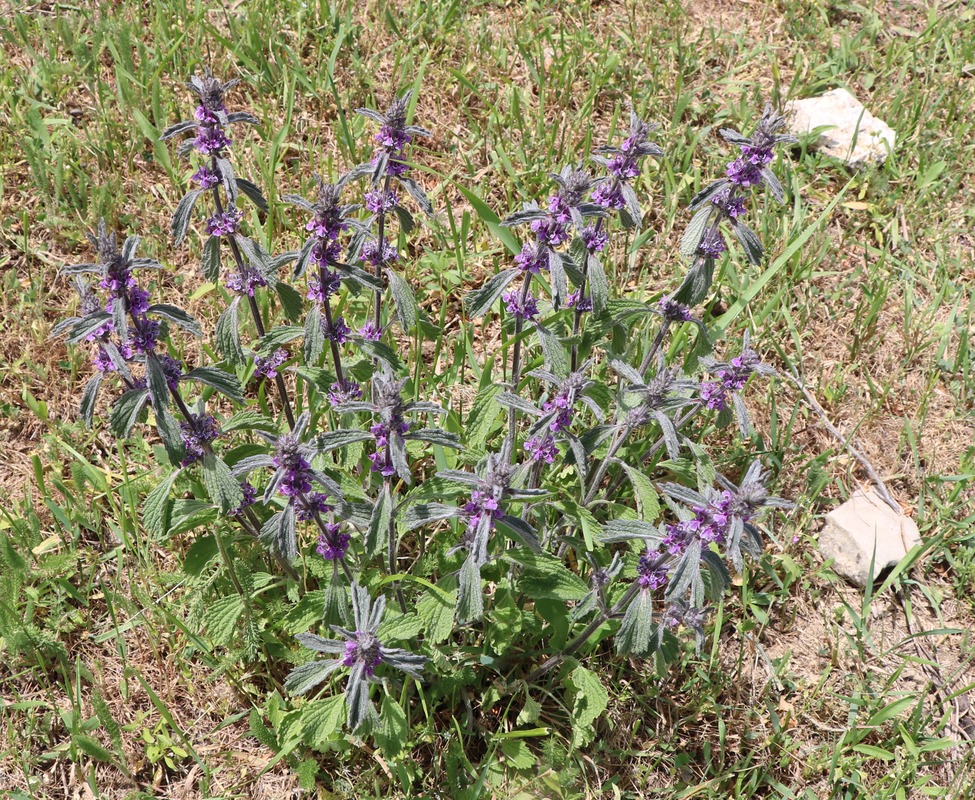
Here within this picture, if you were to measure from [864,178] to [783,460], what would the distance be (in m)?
2.12

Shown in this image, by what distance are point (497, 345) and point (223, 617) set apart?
2159 mm

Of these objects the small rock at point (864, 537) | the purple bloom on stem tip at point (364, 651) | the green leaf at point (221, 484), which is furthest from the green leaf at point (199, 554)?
the small rock at point (864, 537)

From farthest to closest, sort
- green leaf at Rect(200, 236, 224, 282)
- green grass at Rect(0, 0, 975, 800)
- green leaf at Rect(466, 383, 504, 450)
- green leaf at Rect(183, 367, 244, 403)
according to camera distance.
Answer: green grass at Rect(0, 0, 975, 800)
green leaf at Rect(466, 383, 504, 450)
green leaf at Rect(200, 236, 224, 282)
green leaf at Rect(183, 367, 244, 403)

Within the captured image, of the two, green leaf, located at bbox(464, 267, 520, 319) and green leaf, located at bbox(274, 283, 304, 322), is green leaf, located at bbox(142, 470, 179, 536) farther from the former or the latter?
green leaf, located at bbox(464, 267, 520, 319)

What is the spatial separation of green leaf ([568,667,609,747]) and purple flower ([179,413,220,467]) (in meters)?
1.66

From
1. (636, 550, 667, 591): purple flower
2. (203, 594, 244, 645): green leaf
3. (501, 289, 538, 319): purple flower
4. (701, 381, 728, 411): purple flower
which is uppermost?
(501, 289, 538, 319): purple flower

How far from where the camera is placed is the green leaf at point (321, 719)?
10.0ft

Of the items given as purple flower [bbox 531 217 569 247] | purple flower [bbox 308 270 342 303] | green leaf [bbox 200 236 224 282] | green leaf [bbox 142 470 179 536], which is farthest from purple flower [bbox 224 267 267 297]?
purple flower [bbox 531 217 569 247]

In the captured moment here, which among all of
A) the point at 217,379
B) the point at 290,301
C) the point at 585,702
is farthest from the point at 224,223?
the point at 585,702

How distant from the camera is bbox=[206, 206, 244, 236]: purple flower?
3117 millimetres

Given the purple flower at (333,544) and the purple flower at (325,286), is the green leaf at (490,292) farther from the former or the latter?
the purple flower at (333,544)

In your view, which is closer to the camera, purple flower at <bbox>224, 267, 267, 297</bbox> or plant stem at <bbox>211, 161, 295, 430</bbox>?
plant stem at <bbox>211, 161, 295, 430</bbox>

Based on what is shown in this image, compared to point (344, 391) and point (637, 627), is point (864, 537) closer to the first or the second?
point (637, 627)

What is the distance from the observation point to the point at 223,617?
341 centimetres
